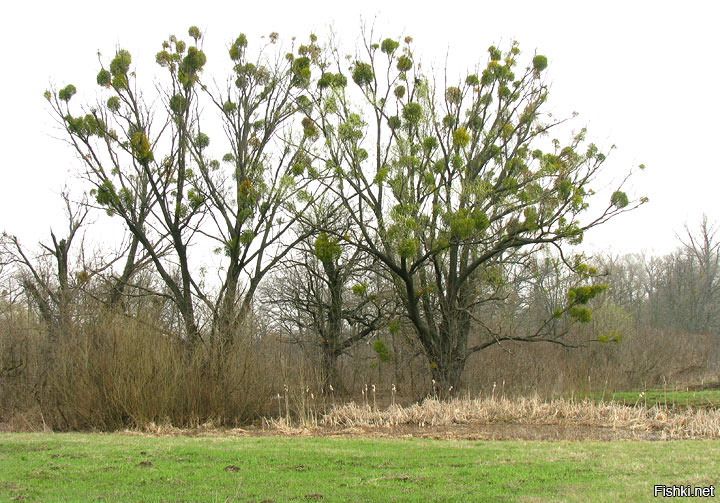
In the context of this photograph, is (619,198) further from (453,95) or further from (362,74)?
(362,74)

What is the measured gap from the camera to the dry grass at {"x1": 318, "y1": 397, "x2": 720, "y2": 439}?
12312 mm

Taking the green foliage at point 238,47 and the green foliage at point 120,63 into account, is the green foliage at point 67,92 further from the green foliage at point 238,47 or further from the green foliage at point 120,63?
the green foliage at point 238,47

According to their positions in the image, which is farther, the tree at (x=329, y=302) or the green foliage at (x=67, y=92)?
the tree at (x=329, y=302)

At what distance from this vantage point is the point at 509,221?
18.3 metres

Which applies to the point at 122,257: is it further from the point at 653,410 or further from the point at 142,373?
the point at 653,410

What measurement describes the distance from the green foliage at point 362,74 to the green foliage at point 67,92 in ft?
29.1

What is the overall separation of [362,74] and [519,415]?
33.6 feet

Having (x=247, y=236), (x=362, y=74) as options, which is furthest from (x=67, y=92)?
(x=362, y=74)

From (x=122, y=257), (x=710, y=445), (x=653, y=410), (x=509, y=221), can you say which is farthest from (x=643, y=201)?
(x=122, y=257)

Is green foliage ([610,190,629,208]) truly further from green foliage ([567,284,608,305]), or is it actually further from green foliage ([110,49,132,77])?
green foliage ([110,49,132,77])

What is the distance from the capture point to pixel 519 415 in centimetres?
1348

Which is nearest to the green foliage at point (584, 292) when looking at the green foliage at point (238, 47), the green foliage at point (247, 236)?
the green foliage at point (247, 236)

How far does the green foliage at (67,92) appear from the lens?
19094mm

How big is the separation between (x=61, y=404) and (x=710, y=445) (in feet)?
45.0
